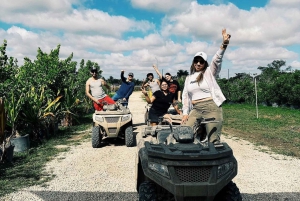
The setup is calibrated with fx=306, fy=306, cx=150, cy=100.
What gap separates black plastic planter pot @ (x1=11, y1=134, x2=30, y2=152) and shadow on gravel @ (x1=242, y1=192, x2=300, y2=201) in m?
4.86

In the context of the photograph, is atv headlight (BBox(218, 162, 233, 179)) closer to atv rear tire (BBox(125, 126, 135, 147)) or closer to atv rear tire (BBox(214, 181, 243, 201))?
atv rear tire (BBox(214, 181, 243, 201))

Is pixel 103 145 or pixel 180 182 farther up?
pixel 180 182

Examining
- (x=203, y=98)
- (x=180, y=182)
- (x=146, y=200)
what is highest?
(x=203, y=98)

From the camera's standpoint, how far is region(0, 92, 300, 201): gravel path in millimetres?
4145

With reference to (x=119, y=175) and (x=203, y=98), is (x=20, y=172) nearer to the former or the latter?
(x=119, y=175)

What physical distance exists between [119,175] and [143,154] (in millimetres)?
2295

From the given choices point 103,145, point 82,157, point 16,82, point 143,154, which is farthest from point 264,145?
point 16,82

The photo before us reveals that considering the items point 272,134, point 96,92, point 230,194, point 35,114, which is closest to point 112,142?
point 96,92

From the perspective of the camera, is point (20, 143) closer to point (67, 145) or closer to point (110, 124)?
point (67, 145)

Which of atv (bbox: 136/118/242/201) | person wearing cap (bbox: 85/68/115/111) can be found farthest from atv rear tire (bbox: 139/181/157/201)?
person wearing cap (bbox: 85/68/115/111)

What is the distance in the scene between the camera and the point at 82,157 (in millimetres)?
6285

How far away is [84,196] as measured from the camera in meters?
4.11

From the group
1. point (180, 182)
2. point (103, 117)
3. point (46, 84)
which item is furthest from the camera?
point (46, 84)

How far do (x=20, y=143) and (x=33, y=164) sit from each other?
50.2 inches
